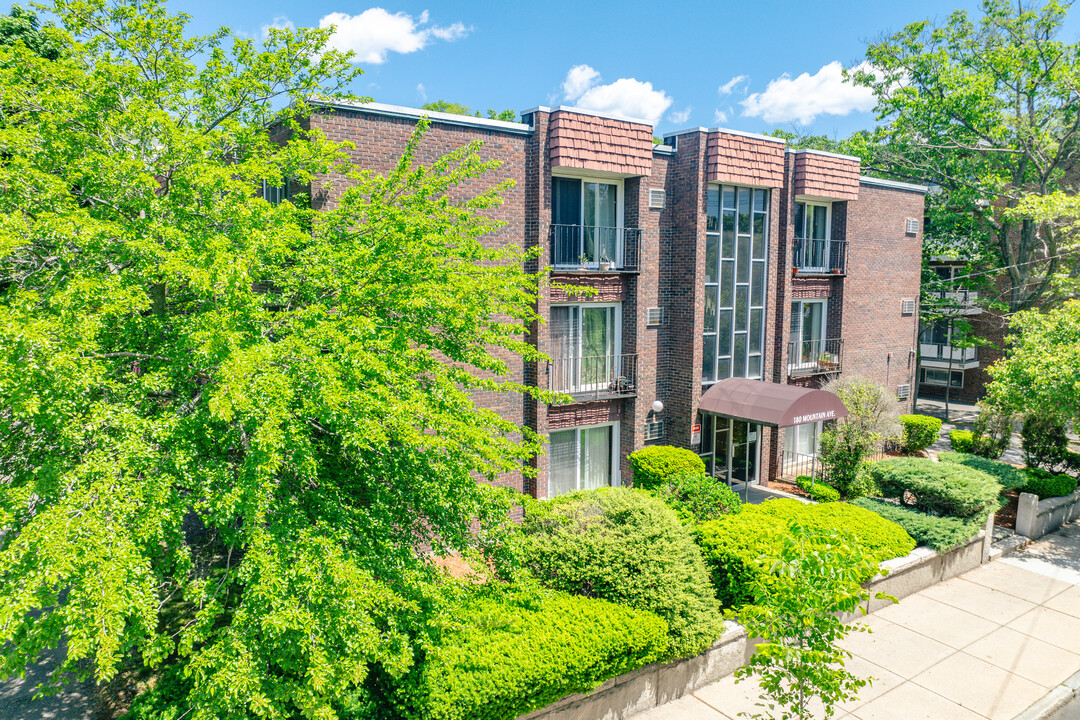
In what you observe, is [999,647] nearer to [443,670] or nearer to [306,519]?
[443,670]

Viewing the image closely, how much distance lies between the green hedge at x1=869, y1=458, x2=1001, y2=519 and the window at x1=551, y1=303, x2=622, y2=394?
6.40 meters

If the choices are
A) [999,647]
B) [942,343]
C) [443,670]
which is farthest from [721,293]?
[942,343]

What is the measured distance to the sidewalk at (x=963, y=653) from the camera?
343 inches

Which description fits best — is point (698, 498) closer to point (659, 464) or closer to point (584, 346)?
point (659, 464)

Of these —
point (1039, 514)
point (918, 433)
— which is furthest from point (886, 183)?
point (1039, 514)

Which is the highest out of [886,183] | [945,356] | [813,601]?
[886,183]

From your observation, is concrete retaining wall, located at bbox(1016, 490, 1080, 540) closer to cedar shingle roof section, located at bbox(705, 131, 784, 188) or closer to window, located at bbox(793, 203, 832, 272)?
window, located at bbox(793, 203, 832, 272)

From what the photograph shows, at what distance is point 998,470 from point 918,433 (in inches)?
256

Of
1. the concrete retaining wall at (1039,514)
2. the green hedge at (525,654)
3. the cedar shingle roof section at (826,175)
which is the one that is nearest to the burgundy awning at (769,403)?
the concrete retaining wall at (1039,514)

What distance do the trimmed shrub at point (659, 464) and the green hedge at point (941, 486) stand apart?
394 centimetres

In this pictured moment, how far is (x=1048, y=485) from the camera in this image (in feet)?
54.4

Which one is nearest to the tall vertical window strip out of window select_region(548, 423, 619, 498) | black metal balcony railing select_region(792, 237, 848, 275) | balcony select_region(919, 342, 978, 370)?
black metal balcony railing select_region(792, 237, 848, 275)

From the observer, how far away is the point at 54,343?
17.6ft

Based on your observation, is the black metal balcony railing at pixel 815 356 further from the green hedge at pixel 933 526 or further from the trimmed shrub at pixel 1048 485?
the green hedge at pixel 933 526
